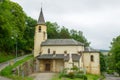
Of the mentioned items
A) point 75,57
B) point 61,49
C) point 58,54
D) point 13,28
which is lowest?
point 75,57

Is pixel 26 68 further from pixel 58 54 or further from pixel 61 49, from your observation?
pixel 61 49

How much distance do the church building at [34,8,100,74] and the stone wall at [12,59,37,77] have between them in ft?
9.63

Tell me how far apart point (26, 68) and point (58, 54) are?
46.5 ft

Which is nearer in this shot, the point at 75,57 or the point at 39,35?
the point at 75,57

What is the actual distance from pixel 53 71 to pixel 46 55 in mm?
4712

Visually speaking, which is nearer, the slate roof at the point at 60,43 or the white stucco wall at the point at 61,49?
the white stucco wall at the point at 61,49

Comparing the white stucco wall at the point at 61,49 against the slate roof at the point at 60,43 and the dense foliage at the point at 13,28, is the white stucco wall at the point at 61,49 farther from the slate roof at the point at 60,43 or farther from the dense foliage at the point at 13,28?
the dense foliage at the point at 13,28

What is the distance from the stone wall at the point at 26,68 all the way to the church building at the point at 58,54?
2.94 meters

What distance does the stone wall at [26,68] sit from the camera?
158 ft

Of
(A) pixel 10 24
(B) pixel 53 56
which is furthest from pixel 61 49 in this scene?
(A) pixel 10 24

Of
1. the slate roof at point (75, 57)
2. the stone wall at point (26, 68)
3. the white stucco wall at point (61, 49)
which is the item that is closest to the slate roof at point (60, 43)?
the white stucco wall at point (61, 49)

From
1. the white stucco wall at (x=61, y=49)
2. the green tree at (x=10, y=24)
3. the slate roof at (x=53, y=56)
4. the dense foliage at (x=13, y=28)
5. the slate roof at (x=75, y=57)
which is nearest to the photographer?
the green tree at (x=10, y=24)

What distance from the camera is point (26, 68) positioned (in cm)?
5662

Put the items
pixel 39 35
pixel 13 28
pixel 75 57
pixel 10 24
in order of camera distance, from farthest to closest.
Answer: pixel 39 35 < pixel 75 57 < pixel 13 28 < pixel 10 24
